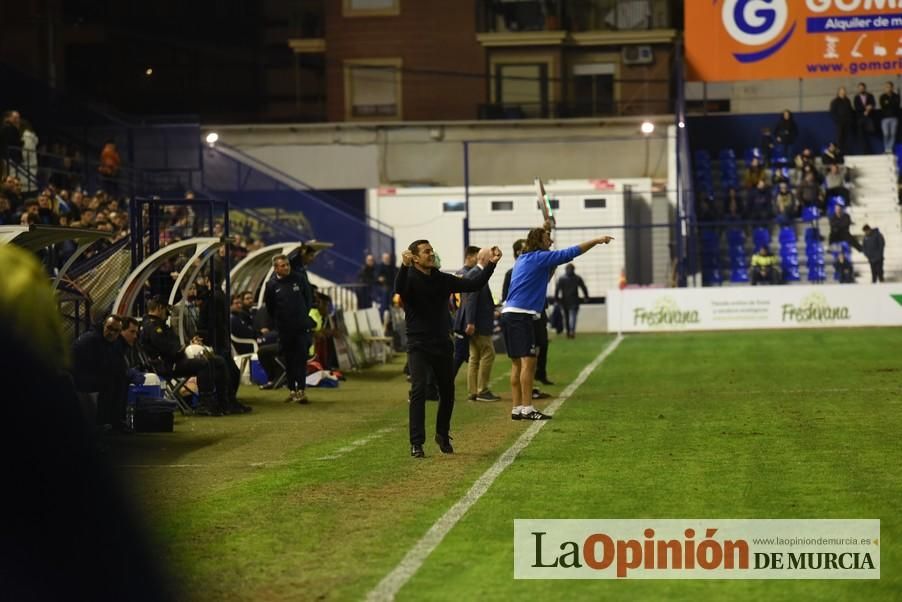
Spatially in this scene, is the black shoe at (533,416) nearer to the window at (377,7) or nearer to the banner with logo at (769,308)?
the banner with logo at (769,308)

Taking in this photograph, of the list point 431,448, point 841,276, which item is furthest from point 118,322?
point 841,276

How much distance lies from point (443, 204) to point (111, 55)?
718 inches

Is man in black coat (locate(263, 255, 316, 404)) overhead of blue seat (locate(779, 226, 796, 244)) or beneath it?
beneath

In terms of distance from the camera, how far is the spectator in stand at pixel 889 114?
46.6 m

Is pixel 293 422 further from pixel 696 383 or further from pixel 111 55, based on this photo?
pixel 111 55

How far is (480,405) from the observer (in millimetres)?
20281

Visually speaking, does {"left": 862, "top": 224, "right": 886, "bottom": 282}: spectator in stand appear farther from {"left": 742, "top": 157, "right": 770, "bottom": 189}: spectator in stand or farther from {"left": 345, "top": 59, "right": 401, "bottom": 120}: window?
{"left": 345, "top": 59, "right": 401, "bottom": 120}: window

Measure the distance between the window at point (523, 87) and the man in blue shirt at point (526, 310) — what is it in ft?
122

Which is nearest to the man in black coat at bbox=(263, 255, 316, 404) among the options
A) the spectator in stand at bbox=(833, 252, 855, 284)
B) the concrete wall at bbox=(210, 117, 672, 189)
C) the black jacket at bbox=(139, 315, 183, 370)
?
the black jacket at bbox=(139, 315, 183, 370)

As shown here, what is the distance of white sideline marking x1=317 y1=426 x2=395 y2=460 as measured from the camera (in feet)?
49.2

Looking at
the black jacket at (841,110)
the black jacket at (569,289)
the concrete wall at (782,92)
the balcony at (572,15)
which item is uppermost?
the balcony at (572,15)

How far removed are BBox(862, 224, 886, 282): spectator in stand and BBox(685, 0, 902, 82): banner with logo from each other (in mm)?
5539
